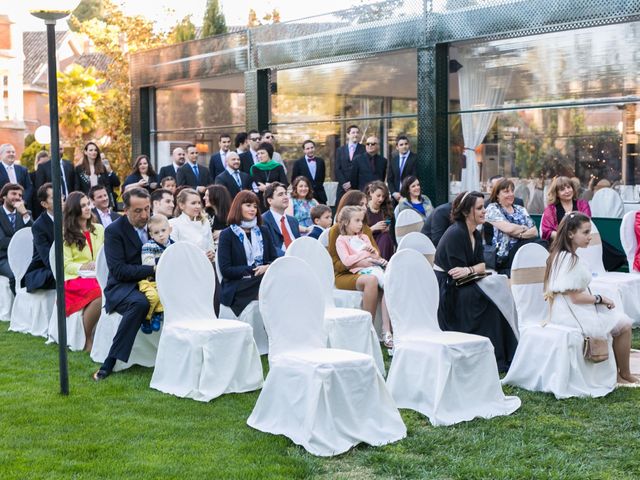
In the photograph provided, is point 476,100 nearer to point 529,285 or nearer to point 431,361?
point 529,285

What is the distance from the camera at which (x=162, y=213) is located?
30.5 feet

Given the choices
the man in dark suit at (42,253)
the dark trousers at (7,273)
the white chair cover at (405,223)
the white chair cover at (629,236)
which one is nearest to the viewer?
the man in dark suit at (42,253)

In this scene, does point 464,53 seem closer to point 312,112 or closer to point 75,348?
point 312,112

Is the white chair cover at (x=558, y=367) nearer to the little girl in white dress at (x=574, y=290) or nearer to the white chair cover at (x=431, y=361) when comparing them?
the little girl in white dress at (x=574, y=290)

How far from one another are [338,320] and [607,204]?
661 cm

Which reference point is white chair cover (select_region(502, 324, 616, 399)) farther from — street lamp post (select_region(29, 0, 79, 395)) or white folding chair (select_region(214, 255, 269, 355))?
street lamp post (select_region(29, 0, 79, 395))

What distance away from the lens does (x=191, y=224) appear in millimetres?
10008

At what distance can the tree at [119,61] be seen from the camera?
32.4 metres

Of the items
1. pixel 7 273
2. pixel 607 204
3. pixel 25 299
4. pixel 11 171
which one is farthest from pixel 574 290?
pixel 11 171

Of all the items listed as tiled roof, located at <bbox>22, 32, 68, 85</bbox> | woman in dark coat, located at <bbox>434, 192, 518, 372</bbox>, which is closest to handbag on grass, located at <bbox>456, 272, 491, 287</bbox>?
woman in dark coat, located at <bbox>434, 192, 518, 372</bbox>

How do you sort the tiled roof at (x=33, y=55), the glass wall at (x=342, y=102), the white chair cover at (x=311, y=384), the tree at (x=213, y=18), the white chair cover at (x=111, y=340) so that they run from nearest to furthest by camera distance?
the white chair cover at (x=311, y=384), the white chair cover at (x=111, y=340), the glass wall at (x=342, y=102), the tree at (x=213, y=18), the tiled roof at (x=33, y=55)

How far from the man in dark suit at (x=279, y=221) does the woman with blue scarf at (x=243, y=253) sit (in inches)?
29.1

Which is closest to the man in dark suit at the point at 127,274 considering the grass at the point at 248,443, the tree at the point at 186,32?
the grass at the point at 248,443

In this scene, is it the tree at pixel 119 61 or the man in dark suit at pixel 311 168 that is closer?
the man in dark suit at pixel 311 168
